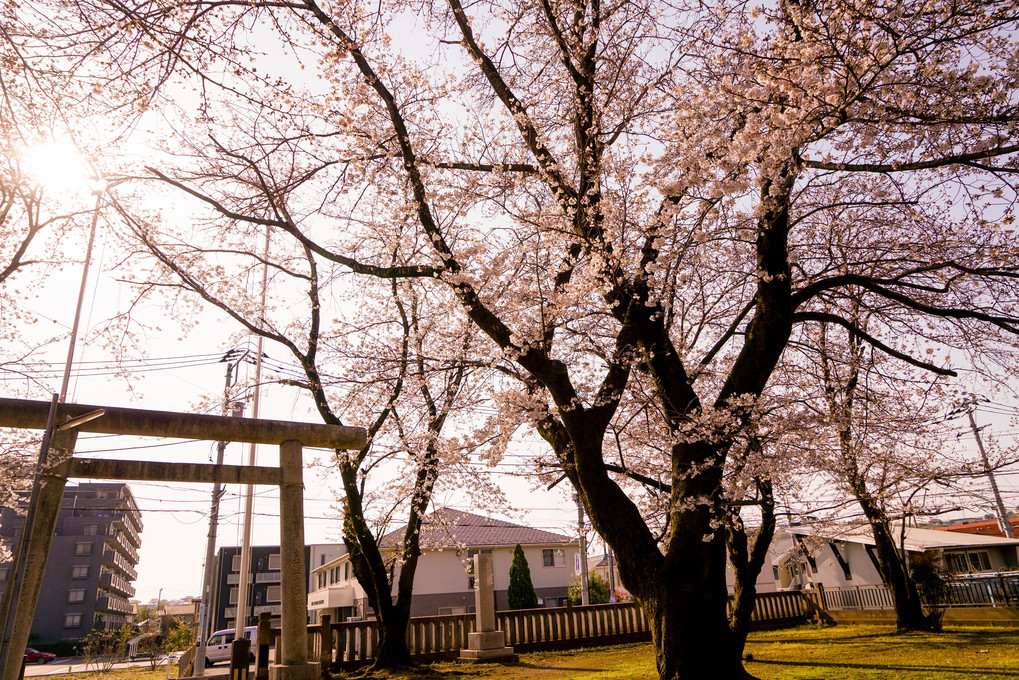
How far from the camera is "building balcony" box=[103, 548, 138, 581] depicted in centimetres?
5753

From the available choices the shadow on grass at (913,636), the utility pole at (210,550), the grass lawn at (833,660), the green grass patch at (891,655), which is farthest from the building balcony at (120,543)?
the green grass patch at (891,655)

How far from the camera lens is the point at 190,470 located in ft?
28.2

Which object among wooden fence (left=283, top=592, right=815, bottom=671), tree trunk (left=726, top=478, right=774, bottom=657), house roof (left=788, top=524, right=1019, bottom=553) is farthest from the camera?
house roof (left=788, top=524, right=1019, bottom=553)

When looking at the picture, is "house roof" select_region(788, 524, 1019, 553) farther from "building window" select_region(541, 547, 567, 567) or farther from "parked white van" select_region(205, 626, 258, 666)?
"parked white van" select_region(205, 626, 258, 666)

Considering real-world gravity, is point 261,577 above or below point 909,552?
above

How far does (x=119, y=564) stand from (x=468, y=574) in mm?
61902

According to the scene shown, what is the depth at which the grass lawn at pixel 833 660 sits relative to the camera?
23.7 ft

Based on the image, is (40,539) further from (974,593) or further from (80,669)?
(80,669)

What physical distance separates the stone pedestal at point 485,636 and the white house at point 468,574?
13.8 metres

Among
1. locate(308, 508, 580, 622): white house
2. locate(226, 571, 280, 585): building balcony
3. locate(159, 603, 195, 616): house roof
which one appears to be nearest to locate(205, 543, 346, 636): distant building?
locate(226, 571, 280, 585): building balcony

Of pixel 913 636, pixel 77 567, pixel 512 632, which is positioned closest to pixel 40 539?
pixel 512 632

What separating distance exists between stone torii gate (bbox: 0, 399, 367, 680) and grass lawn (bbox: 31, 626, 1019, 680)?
2.81 metres

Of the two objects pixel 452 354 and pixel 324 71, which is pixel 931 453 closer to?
pixel 452 354

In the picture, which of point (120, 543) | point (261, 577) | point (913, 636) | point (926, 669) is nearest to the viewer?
point (926, 669)
